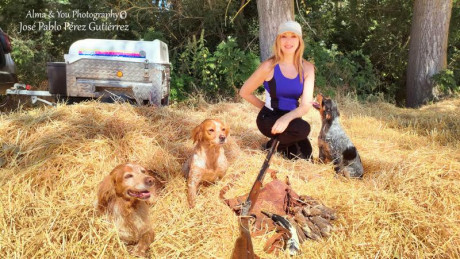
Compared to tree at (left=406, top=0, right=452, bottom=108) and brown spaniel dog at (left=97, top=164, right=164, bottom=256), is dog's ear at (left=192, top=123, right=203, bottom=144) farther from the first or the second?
tree at (left=406, top=0, right=452, bottom=108)

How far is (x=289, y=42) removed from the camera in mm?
3564

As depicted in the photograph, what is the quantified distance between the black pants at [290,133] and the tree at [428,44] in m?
6.48

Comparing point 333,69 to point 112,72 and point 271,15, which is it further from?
point 112,72

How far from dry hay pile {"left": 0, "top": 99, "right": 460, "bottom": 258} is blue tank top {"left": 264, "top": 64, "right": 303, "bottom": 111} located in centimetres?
65

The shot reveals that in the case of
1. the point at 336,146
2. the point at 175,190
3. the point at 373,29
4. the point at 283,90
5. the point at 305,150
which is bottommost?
the point at 175,190

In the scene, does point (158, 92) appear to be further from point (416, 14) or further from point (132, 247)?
point (416, 14)

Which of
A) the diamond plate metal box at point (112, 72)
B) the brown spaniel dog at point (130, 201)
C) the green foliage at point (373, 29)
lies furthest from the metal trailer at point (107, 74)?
the green foliage at point (373, 29)

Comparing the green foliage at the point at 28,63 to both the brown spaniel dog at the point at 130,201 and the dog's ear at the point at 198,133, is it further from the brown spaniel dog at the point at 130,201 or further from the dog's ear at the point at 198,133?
the brown spaniel dog at the point at 130,201

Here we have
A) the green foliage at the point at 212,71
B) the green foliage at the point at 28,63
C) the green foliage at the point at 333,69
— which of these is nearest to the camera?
the green foliage at the point at 212,71

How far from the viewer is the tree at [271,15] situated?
797 centimetres

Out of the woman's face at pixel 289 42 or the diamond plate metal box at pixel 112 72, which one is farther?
the diamond plate metal box at pixel 112 72

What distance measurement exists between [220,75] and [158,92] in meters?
3.89

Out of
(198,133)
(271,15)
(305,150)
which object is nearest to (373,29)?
(271,15)

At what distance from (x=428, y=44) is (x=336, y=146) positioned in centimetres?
726
